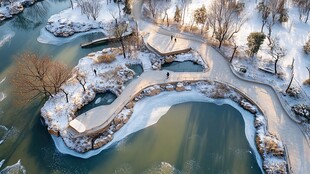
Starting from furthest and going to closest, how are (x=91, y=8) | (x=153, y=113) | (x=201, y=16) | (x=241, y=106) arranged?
(x=91, y=8)
(x=201, y=16)
(x=241, y=106)
(x=153, y=113)

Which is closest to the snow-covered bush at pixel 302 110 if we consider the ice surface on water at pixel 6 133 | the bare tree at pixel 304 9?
the bare tree at pixel 304 9

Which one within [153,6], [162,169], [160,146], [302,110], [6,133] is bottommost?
[162,169]

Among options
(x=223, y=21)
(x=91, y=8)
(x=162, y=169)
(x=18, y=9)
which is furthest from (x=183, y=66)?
(x=18, y=9)

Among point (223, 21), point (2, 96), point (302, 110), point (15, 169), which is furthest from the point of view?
point (223, 21)

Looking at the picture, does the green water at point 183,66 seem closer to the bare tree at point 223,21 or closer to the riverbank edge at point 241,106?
the riverbank edge at point 241,106

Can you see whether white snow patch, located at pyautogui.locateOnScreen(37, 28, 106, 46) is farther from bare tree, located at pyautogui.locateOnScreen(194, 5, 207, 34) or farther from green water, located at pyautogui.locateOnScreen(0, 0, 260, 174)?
bare tree, located at pyautogui.locateOnScreen(194, 5, 207, 34)

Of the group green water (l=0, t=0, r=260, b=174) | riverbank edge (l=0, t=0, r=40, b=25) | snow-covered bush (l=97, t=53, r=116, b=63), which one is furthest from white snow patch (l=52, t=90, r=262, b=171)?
riverbank edge (l=0, t=0, r=40, b=25)

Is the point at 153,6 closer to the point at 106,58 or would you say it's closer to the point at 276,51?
the point at 106,58
